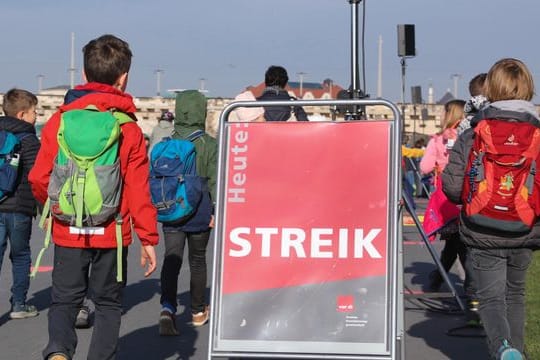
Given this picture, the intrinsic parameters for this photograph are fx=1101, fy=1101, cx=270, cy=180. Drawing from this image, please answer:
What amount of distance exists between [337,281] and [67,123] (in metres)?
1.53

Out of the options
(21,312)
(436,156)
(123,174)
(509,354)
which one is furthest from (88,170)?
(436,156)

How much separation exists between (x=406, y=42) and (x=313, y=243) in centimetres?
695

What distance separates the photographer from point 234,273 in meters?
5.52

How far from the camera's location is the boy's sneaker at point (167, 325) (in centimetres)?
783

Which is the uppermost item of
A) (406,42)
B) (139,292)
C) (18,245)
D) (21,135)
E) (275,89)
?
(406,42)

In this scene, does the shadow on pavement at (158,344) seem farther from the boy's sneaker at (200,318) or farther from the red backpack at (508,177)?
the red backpack at (508,177)

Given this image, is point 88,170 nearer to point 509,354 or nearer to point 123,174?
point 123,174

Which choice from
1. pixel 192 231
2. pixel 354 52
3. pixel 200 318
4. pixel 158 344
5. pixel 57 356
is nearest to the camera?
pixel 57 356

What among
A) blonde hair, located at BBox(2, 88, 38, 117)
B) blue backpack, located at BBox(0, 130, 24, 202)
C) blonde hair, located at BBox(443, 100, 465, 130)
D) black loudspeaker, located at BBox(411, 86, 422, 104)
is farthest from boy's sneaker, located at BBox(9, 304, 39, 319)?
black loudspeaker, located at BBox(411, 86, 422, 104)

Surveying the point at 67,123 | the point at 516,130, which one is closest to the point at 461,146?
the point at 516,130

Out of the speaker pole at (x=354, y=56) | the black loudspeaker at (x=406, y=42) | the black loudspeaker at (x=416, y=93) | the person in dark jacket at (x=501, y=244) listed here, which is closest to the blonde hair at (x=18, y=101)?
the speaker pole at (x=354, y=56)

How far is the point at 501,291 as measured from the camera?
19.4 feet

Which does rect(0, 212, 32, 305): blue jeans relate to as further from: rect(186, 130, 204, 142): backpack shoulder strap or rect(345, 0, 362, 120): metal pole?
rect(345, 0, 362, 120): metal pole

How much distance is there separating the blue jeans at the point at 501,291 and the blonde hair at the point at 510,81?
0.84 m
